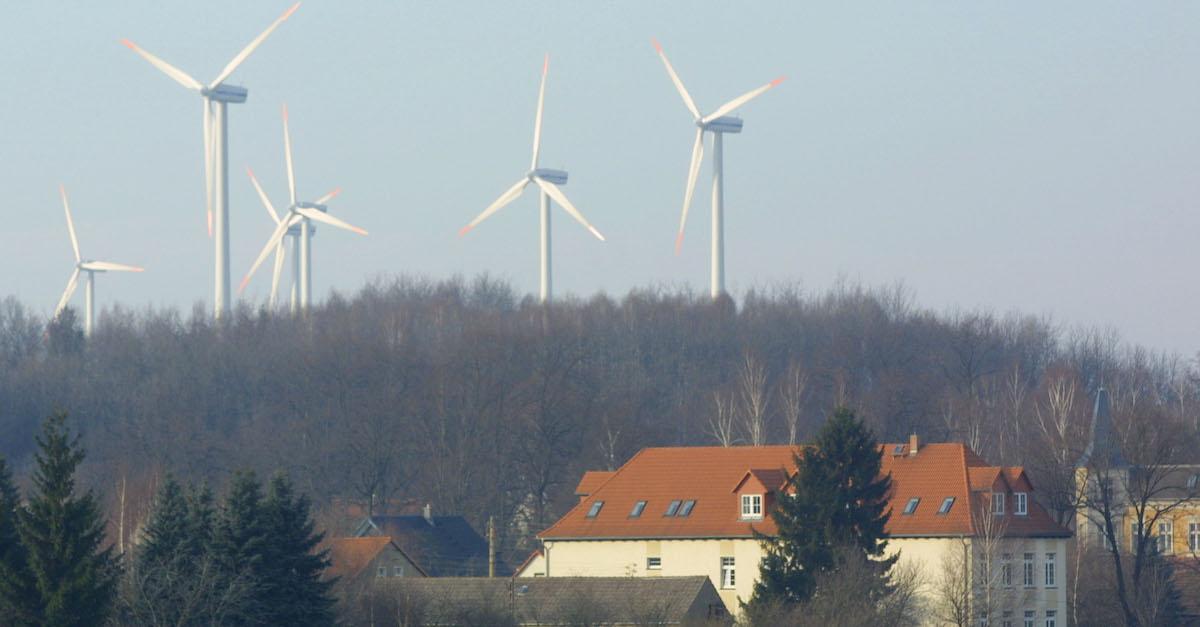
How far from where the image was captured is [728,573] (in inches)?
2510

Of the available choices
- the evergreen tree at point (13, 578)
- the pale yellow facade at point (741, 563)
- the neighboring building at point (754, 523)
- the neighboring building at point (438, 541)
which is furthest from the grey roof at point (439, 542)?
the evergreen tree at point (13, 578)

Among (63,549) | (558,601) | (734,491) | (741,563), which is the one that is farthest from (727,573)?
(63,549)

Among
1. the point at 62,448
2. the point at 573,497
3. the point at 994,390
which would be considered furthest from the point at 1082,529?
the point at 62,448

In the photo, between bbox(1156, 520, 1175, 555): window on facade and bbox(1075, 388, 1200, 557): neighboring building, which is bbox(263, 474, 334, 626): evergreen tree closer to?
bbox(1075, 388, 1200, 557): neighboring building

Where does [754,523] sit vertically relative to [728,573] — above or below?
above

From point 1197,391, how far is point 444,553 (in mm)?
50567

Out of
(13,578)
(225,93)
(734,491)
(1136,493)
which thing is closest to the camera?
(13,578)

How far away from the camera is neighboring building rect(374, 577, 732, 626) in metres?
50.3

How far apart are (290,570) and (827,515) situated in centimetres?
1583

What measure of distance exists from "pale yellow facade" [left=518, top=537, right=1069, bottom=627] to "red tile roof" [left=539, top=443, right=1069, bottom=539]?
332mm

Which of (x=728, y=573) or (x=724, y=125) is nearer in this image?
(x=728, y=573)

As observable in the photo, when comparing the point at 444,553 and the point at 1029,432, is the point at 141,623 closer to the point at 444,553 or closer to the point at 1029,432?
the point at 444,553

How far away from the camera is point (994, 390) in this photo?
11238 centimetres

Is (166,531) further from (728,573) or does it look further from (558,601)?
(728,573)
